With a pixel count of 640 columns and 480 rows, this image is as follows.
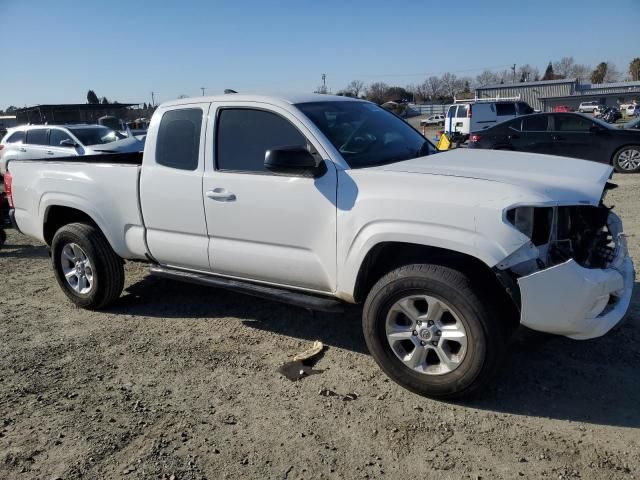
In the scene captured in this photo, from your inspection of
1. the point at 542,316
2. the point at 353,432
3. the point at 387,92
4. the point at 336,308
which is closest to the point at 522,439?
the point at 542,316

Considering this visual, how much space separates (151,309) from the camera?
5152mm

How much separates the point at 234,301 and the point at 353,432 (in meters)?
2.49

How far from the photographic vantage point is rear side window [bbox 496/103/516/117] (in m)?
25.7

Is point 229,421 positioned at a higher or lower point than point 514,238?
lower

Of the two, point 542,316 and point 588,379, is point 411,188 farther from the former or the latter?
point 588,379

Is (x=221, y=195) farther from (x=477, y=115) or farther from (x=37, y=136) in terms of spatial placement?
(x=477, y=115)

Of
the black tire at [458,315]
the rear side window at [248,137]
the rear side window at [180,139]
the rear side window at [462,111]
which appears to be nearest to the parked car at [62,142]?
the rear side window at [180,139]

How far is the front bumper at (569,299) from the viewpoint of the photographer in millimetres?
2869

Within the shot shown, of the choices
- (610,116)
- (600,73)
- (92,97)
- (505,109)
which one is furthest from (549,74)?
(505,109)

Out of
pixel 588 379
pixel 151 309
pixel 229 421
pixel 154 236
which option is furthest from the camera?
pixel 151 309

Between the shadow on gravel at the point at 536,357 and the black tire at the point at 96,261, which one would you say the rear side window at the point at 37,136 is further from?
the shadow on gravel at the point at 536,357

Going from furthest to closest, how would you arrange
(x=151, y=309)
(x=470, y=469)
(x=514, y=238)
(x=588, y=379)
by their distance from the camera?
1. (x=151, y=309)
2. (x=588, y=379)
3. (x=514, y=238)
4. (x=470, y=469)

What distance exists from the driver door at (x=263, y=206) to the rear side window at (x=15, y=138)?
12771 millimetres

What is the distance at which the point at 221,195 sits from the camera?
13.0 feet
